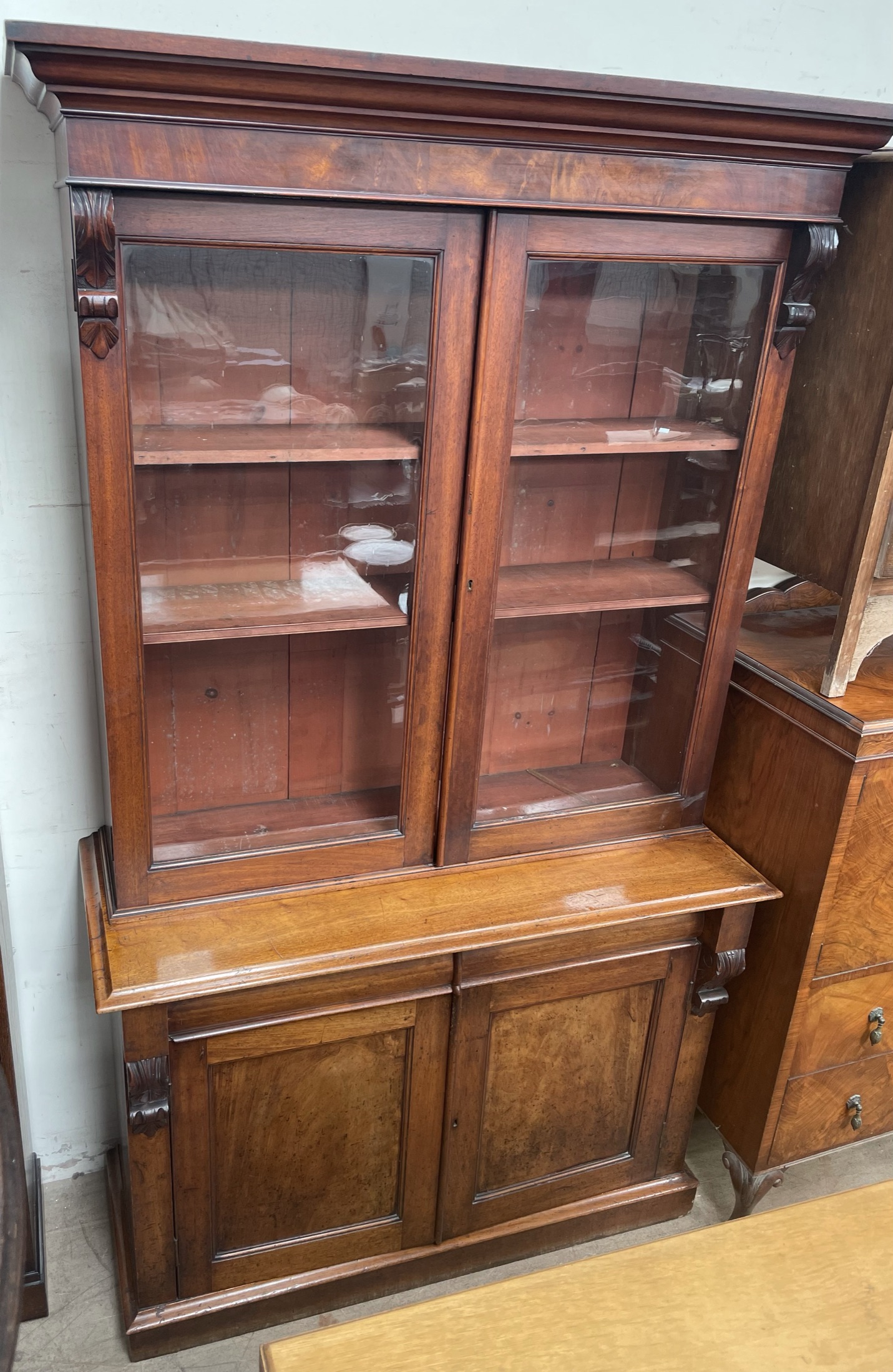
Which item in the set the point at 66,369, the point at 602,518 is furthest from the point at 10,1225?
the point at 602,518

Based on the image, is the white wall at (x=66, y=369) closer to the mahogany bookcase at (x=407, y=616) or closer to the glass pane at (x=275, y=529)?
the mahogany bookcase at (x=407, y=616)

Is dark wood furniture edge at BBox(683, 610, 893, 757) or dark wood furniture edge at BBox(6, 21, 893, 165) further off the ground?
dark wood furniture edge at BBox(6, 21, 893, 165)

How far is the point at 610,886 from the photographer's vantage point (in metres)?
1.81

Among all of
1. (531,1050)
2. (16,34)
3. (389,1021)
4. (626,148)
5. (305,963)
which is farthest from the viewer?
(531,1050)

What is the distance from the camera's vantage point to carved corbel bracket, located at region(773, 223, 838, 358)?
1569 mm

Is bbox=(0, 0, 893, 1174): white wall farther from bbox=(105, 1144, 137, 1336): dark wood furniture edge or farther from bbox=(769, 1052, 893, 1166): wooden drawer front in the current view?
bbox=(769, 1052, 893, 1166): wooden drawer front

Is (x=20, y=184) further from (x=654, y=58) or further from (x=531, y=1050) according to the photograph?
(x=531, y=1050)

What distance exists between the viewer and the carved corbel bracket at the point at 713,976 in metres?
1.91

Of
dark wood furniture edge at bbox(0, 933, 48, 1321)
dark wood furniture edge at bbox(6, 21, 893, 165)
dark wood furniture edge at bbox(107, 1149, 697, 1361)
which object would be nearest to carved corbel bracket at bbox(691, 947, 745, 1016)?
dark wood furniture edge at bbox(107, 1149, 697, 1361)

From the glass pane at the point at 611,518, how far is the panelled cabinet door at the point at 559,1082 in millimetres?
302

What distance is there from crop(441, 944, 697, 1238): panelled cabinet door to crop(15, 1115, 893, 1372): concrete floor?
0.47 ft

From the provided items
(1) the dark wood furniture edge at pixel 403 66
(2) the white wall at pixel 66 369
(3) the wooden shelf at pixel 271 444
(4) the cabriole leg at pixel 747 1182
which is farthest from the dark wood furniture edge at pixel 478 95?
(4) the cabriole leg at pixel 747 1182

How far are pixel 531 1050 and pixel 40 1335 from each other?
97cm

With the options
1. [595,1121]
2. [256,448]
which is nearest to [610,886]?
[595,1121]
